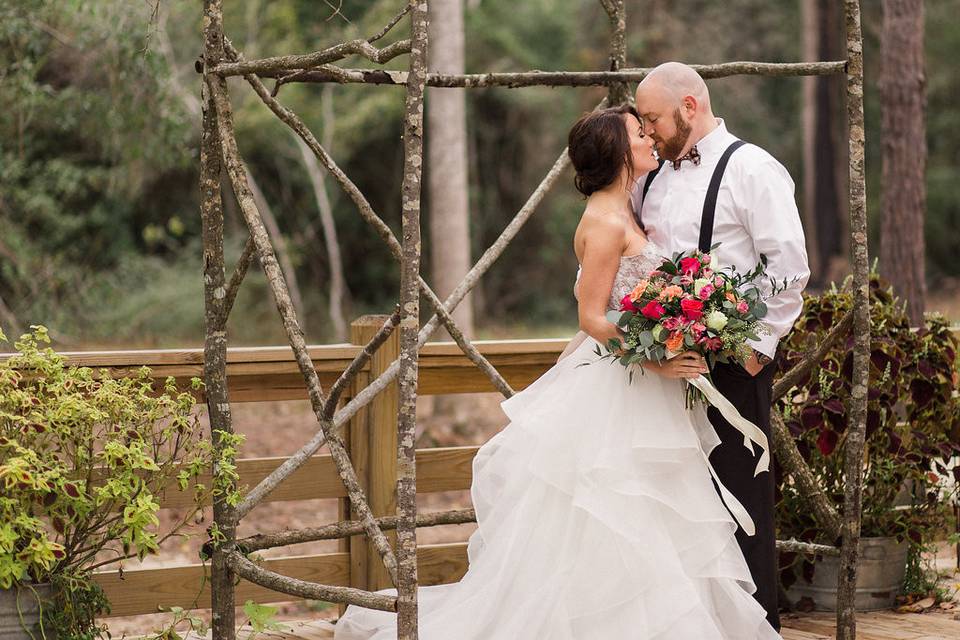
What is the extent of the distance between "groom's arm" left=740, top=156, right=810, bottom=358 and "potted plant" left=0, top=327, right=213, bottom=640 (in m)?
1.77

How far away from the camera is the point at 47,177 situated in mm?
15055

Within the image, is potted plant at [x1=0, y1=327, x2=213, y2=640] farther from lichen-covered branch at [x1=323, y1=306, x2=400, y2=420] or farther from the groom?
the groom

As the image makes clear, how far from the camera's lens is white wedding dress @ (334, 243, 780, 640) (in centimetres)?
329

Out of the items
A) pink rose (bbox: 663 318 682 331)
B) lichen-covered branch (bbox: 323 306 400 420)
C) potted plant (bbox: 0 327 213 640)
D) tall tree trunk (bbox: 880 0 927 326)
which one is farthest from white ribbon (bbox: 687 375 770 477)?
tall tree trunk (bbox: 880 0 927 326)

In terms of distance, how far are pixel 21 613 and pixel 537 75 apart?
2366 millimetres

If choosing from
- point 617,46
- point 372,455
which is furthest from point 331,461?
point 617,46

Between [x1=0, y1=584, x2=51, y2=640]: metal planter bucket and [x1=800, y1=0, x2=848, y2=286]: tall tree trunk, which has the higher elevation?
[x1=800, y1=0, x2=848, y2=286]: tall tree trunk

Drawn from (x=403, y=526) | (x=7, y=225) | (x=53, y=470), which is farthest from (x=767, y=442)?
(x=7, y=225)

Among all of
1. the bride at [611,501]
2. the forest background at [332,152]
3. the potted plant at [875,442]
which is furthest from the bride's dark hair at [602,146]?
the forest background at [332,152]

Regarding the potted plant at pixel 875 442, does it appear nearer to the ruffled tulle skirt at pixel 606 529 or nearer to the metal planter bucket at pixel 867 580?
the metal planter bucket at pixel 867 580

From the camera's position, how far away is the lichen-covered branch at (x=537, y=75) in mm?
3416

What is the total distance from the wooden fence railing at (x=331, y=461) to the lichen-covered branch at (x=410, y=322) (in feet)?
3.43

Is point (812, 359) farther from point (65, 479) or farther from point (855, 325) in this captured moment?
point (65, 479)

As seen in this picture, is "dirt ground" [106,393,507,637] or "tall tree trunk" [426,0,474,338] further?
"tall tree trunk" [426,0,474,338]
